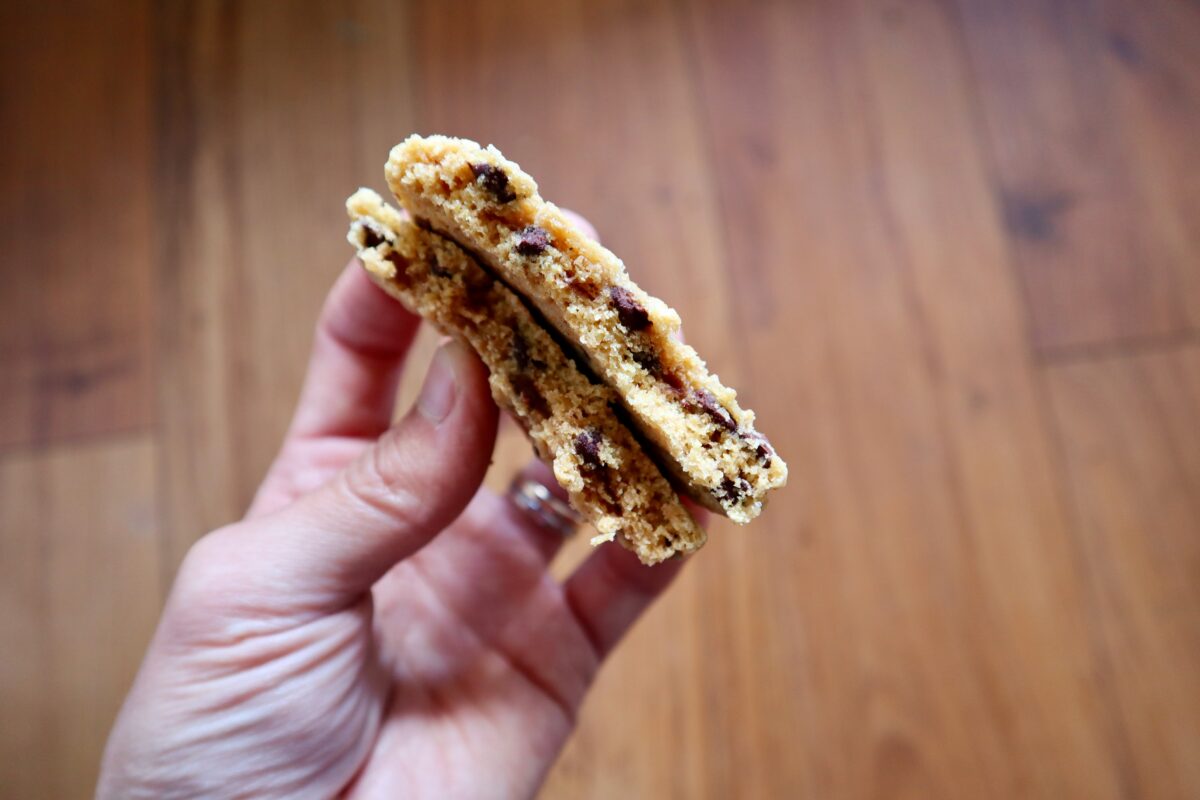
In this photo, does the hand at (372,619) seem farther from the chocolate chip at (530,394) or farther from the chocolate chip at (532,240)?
the chocolate chip at (532,240)

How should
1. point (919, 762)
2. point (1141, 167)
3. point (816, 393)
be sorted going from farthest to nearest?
point (1141, 167) → point (816, 393) → point (919, 762)

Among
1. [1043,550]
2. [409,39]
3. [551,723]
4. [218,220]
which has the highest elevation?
[409,39]

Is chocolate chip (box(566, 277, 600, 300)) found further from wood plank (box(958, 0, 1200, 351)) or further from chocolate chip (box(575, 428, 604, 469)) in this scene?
wood plank (box(958, 0, 1200, 351))

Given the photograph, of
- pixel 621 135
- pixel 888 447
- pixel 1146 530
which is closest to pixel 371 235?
pixel 621 135

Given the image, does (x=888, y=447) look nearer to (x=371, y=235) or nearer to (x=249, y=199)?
(x=371, y=235)

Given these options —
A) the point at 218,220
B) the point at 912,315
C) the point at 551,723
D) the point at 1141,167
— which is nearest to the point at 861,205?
the point at 912,315

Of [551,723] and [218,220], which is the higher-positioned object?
[218,220]

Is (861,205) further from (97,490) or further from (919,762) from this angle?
(97,490)
